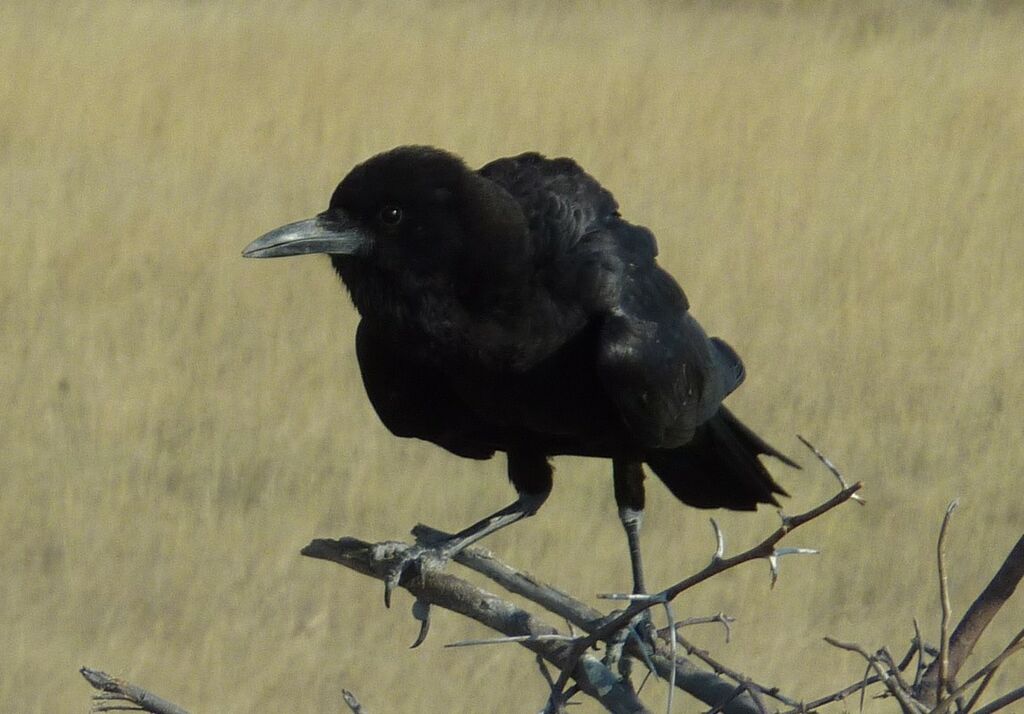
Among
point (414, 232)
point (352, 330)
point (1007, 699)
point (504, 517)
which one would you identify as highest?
point (352, 330)

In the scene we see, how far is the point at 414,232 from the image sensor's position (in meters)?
3.58

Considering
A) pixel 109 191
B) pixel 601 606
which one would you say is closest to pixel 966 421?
pixel 601 606

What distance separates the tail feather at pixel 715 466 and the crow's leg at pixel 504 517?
0.29 m

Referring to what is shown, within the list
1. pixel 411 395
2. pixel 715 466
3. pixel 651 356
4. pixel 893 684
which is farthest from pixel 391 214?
pixel 893 684

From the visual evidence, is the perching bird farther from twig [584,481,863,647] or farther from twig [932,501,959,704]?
twig [932,501,959,704]

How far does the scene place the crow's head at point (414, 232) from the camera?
3568 mm

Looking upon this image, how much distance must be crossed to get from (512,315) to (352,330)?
591 cm

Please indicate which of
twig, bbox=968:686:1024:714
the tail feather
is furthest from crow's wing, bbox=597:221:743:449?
twig, bbox=968:686:1024:714

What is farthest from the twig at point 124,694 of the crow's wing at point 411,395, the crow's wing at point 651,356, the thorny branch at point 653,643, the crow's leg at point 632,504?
the crow's leg at point 632,504

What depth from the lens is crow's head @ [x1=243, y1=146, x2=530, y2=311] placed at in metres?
3.57

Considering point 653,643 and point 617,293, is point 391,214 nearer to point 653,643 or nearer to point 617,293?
point 617,293

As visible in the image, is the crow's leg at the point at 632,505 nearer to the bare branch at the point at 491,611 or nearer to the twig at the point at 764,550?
the bare branch at the point at 491,611

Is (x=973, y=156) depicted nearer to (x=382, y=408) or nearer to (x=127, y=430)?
(x=127, y=430)

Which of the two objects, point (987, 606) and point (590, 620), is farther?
point (590, 620)
